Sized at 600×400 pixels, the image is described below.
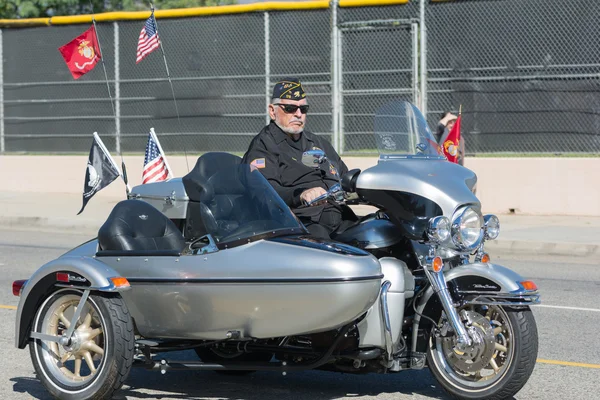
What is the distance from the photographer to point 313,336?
5.70 meters

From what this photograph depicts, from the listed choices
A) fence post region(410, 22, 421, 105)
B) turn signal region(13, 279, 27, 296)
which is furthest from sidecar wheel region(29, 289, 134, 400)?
fence post region(410, 22, 421, 105)

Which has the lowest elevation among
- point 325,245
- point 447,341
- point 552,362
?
point 552,362

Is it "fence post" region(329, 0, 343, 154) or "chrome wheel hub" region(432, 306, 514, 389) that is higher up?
"fence post" region(329, 0, 343, 154)

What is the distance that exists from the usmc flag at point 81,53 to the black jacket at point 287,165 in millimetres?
8610

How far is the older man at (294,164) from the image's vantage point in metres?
6.20

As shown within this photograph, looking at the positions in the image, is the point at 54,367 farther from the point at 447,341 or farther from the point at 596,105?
the point at 596,105

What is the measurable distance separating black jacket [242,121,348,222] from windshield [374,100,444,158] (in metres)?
0.39

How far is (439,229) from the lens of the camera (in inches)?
215

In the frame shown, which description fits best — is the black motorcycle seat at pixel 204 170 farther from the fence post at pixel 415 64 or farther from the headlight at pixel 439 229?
the fence post at pixel 415 64

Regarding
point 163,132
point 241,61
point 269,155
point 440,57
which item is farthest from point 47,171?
point 269,155

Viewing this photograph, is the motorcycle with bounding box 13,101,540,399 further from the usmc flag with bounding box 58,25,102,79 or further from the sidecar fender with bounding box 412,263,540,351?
the usmc flag with bounding box 58,25,102,79

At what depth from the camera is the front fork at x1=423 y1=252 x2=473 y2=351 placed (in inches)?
216

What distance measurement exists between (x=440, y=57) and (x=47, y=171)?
7996 mm

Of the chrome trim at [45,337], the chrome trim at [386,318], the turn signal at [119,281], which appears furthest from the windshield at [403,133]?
the chrome trim at [45,337]
